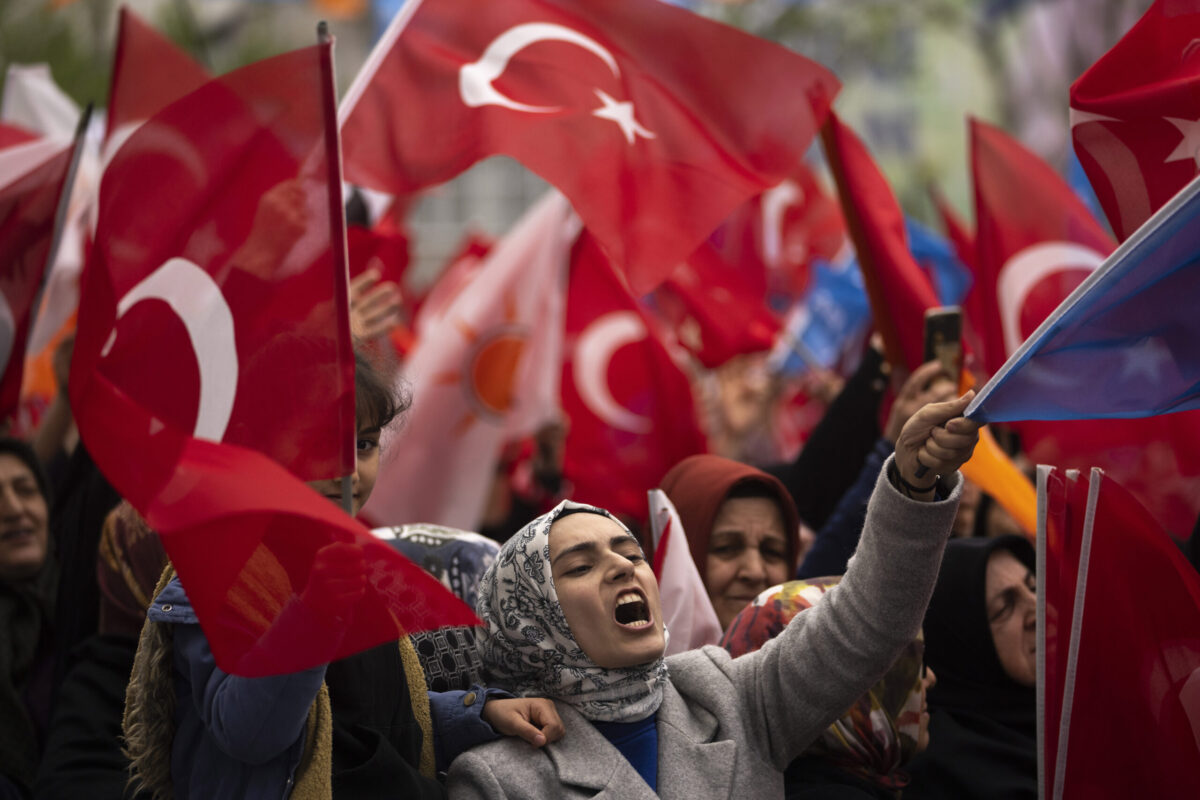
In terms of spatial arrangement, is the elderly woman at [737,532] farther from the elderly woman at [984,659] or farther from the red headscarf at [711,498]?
the elderly woman at [984,659]

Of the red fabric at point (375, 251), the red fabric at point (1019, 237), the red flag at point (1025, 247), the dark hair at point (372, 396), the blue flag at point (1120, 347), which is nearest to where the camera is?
the blue flag at point (1120, 347)

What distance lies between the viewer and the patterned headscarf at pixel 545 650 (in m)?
2.57

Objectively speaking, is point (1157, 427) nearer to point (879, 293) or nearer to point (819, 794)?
point (879, 293)

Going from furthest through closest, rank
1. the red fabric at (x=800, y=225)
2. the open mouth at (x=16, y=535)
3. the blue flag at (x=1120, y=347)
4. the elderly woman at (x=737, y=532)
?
1. the red fabric at (x=800, y=225)
2. the open mouth at (x=16, y=535)
3. the elderly woman at (x=737, y=532)
4. the blue flag at (x=1120, y=347)

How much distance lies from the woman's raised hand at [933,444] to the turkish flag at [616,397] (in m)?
2.53

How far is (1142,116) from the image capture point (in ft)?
9.77

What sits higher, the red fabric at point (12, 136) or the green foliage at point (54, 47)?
the green foliage at point (54, 47)

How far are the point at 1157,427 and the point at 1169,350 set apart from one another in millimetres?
2130

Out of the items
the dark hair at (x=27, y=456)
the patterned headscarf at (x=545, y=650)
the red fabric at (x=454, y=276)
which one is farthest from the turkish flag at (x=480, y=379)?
the patterned headscarf at (x=545, y=650)

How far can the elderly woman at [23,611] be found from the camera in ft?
11.1

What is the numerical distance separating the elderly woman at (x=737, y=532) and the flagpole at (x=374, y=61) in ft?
4.83

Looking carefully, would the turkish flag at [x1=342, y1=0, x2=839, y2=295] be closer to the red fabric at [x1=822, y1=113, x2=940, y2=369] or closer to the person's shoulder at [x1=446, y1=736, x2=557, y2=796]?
the red fabric at [x1=822, y1=113, x2=940, y2=369]

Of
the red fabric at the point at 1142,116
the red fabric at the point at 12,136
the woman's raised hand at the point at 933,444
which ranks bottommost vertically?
the woman's raised hand at the point at 933,444

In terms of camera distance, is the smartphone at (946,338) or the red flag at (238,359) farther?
the smartphone at (946,338)
